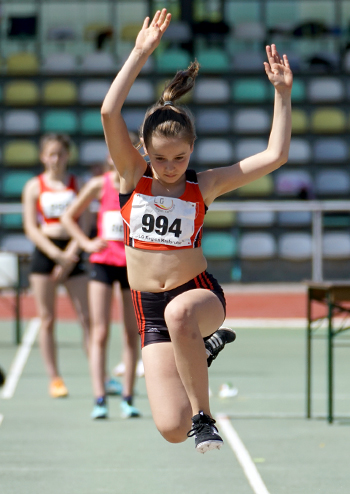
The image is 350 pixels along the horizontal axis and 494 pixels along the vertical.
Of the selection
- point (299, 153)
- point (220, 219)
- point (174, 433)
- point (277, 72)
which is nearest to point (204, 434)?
point (174, 433)

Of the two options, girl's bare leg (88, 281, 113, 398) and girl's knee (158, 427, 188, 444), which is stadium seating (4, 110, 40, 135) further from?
girl's knee (158, 427, 188, 444)

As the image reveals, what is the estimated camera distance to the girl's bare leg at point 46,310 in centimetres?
705

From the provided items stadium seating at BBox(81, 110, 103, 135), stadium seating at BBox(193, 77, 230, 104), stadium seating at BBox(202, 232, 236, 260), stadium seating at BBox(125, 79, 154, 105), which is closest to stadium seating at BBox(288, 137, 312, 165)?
stadium seating at BBox(193, 77, 230, 104)

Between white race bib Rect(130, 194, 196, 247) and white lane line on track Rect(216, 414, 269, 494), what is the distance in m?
1.45

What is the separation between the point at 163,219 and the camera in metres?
3.94

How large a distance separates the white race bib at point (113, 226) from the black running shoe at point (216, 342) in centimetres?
237

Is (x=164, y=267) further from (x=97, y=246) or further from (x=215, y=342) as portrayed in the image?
(x=97, y=246)

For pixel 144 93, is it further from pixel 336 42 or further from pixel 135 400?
pixel 135 400

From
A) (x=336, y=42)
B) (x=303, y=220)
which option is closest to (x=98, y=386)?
(x=303, y=220)

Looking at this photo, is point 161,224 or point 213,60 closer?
point 161,224

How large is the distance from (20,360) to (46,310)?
2273 mm

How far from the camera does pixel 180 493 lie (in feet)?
14.6

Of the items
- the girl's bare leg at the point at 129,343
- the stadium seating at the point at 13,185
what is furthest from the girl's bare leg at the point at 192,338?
the stadium seating at the point at 13,185

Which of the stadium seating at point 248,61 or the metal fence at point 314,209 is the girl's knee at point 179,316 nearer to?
the metal fence at point 314,209
